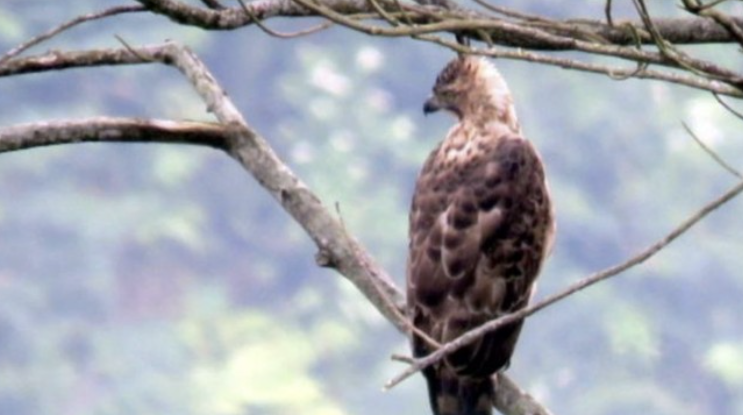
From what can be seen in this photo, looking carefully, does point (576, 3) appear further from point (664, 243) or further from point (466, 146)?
point (664, 243)

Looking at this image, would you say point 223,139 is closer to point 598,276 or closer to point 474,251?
point 474,251

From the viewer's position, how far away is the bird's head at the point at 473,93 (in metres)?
6.26

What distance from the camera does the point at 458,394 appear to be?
5672 mm

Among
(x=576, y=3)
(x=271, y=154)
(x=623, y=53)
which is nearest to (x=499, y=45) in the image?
(x=271, y=154)

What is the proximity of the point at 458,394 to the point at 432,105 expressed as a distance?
1.12 meters

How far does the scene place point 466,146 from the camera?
609cm

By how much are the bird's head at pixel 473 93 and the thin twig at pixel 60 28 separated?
57.5 inches

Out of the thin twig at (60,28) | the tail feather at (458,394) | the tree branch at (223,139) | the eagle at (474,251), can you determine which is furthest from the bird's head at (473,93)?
the thin twig at (60,28)

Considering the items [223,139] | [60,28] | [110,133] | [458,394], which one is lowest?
[458,394]

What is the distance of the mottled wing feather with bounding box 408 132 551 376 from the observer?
18.5ft

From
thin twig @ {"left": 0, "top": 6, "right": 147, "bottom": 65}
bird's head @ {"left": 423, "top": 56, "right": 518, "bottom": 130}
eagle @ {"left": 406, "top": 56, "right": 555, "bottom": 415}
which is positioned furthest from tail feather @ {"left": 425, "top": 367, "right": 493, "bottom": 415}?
thin twig @ {"left": 0, "top": 6, "right": 147, "bottom": 65}

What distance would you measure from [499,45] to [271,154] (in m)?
0.66

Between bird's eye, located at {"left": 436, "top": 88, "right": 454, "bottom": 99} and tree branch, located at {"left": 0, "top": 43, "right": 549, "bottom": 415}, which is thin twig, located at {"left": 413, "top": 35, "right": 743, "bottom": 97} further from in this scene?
bird's eye, located at {"left": 436, "top": 88, "right": 454, "bottom": 99}

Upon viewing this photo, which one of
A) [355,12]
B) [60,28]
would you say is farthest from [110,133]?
[355,12]
